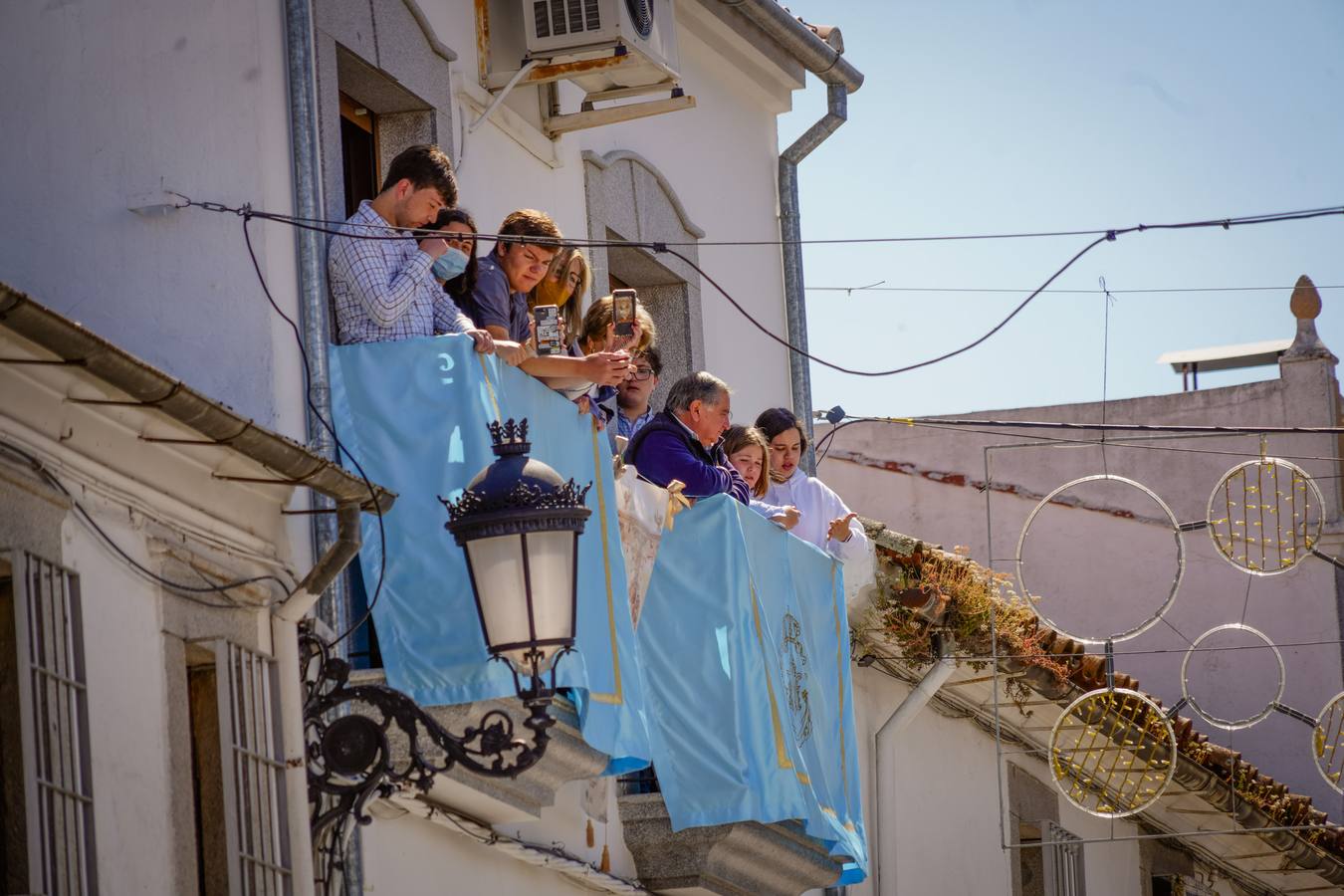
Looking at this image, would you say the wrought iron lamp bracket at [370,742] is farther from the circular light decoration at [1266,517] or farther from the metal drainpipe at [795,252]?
the metal drainpipe at [795,252]

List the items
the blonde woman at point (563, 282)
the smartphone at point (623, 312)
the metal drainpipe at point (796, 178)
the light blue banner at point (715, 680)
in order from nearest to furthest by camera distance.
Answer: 1. the blonde woman at point (563, 282)
2. the smartphone at point (623, 312)
3. the light blue banner at point (715, 680)
4. the metal drainpipe at point (796, 178)

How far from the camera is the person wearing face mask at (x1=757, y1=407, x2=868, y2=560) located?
39.0 feet

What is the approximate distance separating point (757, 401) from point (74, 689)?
29.0 feet

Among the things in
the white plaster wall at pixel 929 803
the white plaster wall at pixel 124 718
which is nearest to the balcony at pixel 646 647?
the white plaster wall at pixel 124 718

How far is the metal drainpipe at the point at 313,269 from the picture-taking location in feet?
27.1

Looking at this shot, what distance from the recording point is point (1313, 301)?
76.8ft

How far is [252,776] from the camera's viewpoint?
7.04m

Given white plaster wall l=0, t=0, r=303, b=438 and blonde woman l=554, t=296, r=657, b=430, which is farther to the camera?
blonde woman l=554, t=296, r=657, b=430

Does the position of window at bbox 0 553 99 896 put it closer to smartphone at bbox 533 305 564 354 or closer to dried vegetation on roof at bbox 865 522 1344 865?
smartphone at bbox 533 305 564 354

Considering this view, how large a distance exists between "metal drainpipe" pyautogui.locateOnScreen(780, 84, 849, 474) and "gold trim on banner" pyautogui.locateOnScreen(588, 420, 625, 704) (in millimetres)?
6295

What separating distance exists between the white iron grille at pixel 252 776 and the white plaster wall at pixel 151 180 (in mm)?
1369

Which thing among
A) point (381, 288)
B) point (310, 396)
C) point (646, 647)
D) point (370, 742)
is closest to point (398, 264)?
point (381, 288)

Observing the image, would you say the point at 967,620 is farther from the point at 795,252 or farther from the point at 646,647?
the point at 646,647

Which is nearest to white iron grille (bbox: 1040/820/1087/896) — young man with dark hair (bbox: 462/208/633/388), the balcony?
the balcony
